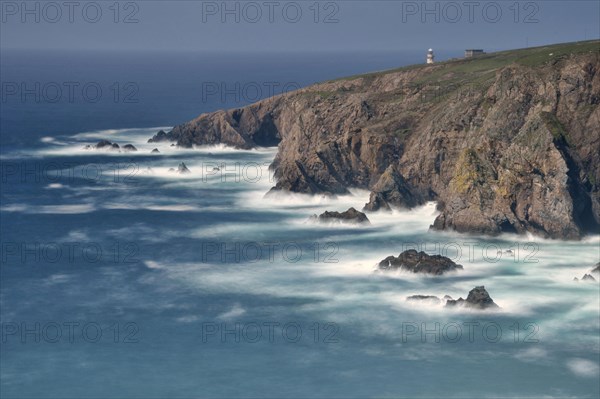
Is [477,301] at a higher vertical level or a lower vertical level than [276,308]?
higher

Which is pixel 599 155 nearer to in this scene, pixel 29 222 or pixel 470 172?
pixel 470 172

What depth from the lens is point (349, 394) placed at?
92.6 m

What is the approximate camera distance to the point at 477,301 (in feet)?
364

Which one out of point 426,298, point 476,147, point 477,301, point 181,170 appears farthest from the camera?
point 181,170

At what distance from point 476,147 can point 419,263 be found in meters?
30.2

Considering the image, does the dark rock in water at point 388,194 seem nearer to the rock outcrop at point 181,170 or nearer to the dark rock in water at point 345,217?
the dark rock in water at point 345,217

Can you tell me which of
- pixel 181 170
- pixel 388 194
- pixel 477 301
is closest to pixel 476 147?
pixel 388 194

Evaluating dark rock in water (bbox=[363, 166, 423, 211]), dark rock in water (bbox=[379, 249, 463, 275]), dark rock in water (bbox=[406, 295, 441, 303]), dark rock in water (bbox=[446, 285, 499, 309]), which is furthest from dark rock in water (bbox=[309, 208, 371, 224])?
dark rock in water (bbox=[446, 285, 499, 309])

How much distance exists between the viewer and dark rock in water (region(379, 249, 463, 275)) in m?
122

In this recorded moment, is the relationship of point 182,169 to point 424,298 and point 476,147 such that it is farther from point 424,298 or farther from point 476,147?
point 424,298

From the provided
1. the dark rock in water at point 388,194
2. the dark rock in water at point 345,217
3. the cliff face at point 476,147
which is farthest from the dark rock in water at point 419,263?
the dark rock in water at point 388,194

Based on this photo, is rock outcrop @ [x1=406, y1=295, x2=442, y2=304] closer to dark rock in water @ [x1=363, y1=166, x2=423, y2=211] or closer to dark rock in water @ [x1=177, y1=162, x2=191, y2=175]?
dark rock in water @ [x1=363, y1=166, x2=423, y2=211]

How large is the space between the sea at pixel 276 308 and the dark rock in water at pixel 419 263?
1.11m

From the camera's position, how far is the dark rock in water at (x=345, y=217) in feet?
481
